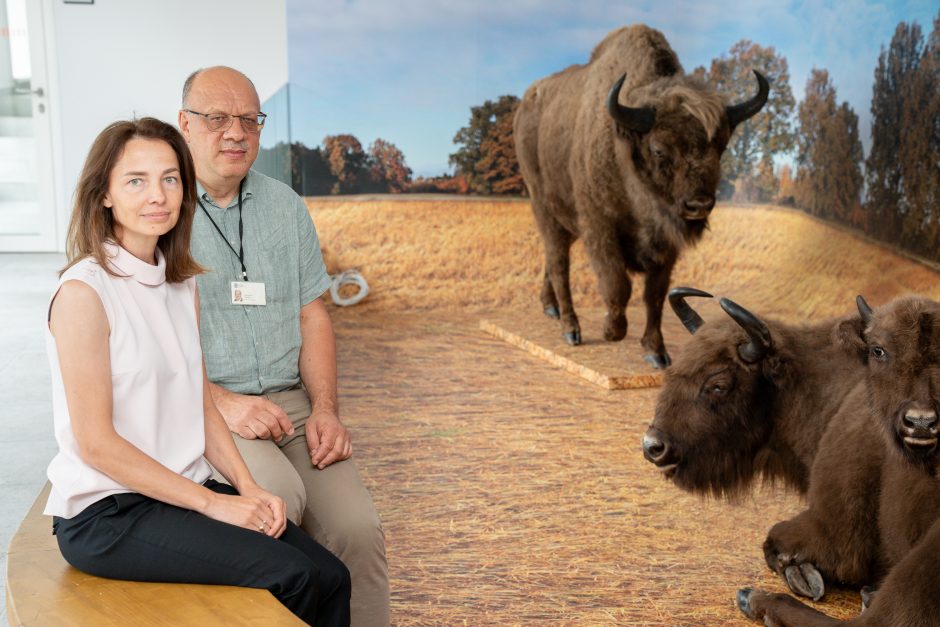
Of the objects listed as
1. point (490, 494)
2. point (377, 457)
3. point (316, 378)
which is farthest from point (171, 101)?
point (316, 378)

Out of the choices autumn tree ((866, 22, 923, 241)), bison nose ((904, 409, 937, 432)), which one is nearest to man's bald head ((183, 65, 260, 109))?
bison nose ((904, 409, 937, 432))

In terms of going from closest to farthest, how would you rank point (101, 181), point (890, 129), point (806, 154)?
point (101, 181) < point (890, 129) < point (806, 154)

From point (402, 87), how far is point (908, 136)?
16.9 feet

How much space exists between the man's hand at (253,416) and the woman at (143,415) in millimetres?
427

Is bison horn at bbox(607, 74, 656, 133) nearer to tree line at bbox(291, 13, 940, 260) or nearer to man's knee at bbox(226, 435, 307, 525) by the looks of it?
tree line at bbox(291, 13, 940, 260)

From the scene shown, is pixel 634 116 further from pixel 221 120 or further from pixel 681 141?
pixel 221 120

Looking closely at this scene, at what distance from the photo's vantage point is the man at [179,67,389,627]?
263cm

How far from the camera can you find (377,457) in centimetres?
491

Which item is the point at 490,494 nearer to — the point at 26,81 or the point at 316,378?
the point at 316,378

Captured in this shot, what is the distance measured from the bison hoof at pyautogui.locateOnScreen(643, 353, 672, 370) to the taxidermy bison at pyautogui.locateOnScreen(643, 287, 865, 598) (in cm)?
300

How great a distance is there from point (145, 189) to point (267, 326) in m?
0.90

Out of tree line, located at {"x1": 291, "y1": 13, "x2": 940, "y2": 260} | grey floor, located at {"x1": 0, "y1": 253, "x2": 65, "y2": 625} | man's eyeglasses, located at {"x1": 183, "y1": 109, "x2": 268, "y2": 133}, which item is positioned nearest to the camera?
man's eyeglasses, located at {"x1": 183, "y1": 109, "x2": 268, "y2": 133}

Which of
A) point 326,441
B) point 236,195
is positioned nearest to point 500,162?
point 236,195

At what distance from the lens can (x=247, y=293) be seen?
2938mm
